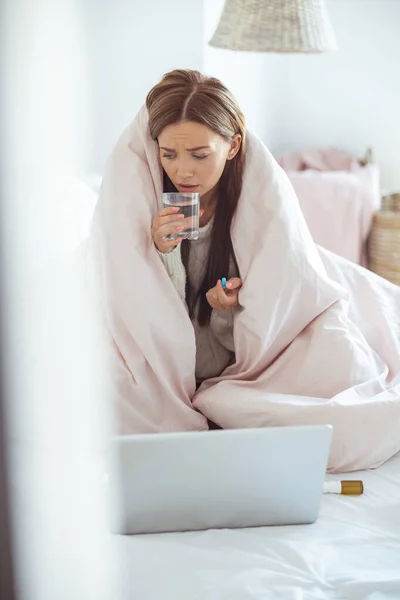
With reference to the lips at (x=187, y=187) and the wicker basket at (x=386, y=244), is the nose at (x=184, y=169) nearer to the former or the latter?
the lips at (x=187, y=187)

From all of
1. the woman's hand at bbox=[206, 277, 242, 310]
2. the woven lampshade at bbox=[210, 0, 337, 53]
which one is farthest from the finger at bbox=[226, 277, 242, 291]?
the woven lampshade at bbox=[210, 0, 337, 53]

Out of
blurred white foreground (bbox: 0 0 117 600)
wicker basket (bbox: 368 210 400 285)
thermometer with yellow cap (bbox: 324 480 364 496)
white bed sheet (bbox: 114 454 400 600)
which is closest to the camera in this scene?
blurred white foreground (bbox: 0 0 117 600)

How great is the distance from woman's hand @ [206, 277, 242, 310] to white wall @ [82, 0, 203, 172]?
28.0 inches

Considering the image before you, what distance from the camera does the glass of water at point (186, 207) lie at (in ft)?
3.79

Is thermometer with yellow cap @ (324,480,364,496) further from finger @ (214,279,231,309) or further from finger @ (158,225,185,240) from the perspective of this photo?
finger @ (158,225,185,240)

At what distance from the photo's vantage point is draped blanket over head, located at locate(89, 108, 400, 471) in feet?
3.99

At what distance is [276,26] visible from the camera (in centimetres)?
188

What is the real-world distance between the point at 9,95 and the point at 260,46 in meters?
1.78

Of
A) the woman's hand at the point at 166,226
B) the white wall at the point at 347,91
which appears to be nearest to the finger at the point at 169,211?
the woman's hand at the point at 166,226

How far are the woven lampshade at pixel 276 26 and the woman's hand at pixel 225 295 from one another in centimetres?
88

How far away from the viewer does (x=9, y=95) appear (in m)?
0.24

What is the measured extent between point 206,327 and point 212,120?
403mm

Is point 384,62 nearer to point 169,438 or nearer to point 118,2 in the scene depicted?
point 118,2

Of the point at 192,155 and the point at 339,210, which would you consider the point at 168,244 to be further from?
the point at 339,210
